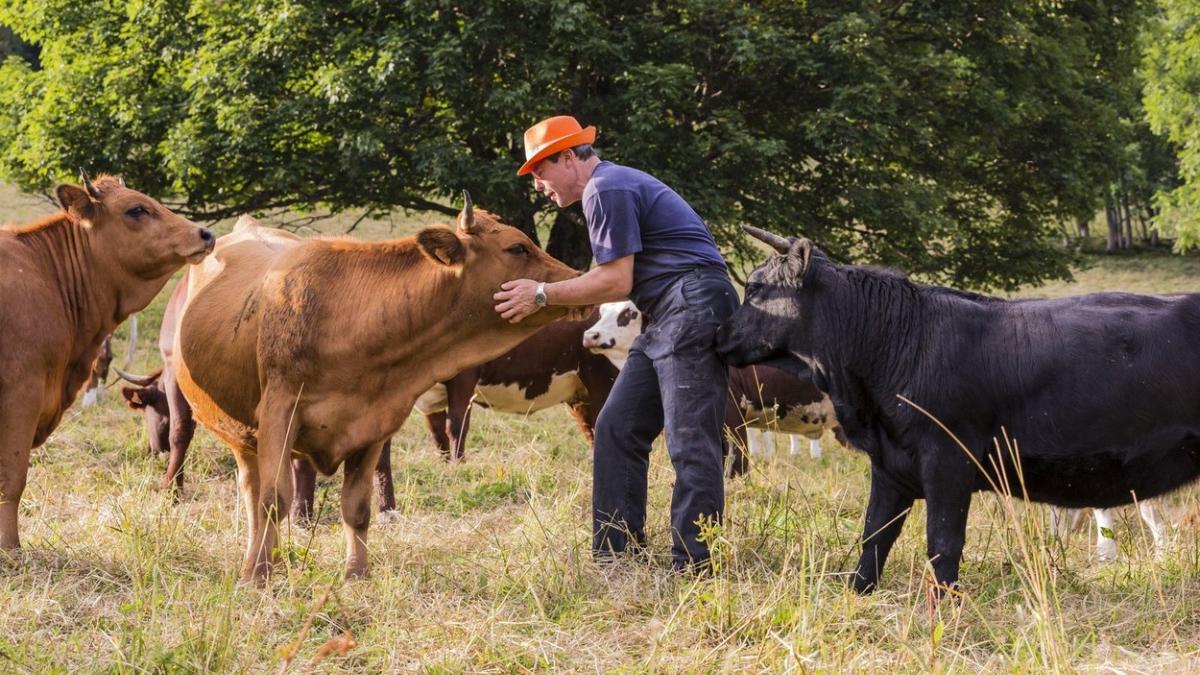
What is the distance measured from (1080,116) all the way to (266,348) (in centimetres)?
1649

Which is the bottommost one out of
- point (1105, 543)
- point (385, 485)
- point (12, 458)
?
point (1105, 543)

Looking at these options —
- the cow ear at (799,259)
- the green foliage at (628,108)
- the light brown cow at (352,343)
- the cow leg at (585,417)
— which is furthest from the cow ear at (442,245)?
the green foliage at (628,108)

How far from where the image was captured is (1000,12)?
1792 centimetres

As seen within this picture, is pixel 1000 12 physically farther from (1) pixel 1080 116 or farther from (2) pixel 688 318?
(2) pixel 688 318

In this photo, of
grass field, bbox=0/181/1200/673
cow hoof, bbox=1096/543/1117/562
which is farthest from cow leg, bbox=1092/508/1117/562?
grass field, bbox=0/181/1200/673

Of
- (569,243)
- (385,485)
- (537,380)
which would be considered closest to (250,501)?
(385,485)

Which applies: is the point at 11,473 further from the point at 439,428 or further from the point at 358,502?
the point at 439,428

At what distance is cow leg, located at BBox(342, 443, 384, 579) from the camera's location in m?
5.81

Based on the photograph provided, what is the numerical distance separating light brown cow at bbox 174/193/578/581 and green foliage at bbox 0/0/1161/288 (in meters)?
9.71

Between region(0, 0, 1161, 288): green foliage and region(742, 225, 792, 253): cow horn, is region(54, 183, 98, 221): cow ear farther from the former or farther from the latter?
region(0, 0, 1161, 288): green foliage

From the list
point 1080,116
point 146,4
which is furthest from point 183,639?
point 1080,116

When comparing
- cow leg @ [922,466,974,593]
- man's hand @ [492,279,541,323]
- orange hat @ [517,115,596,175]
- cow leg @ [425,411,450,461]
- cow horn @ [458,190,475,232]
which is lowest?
cow leg @ [425,411,450,461]

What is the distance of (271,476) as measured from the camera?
18.1 feet

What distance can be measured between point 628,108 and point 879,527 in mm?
11674
